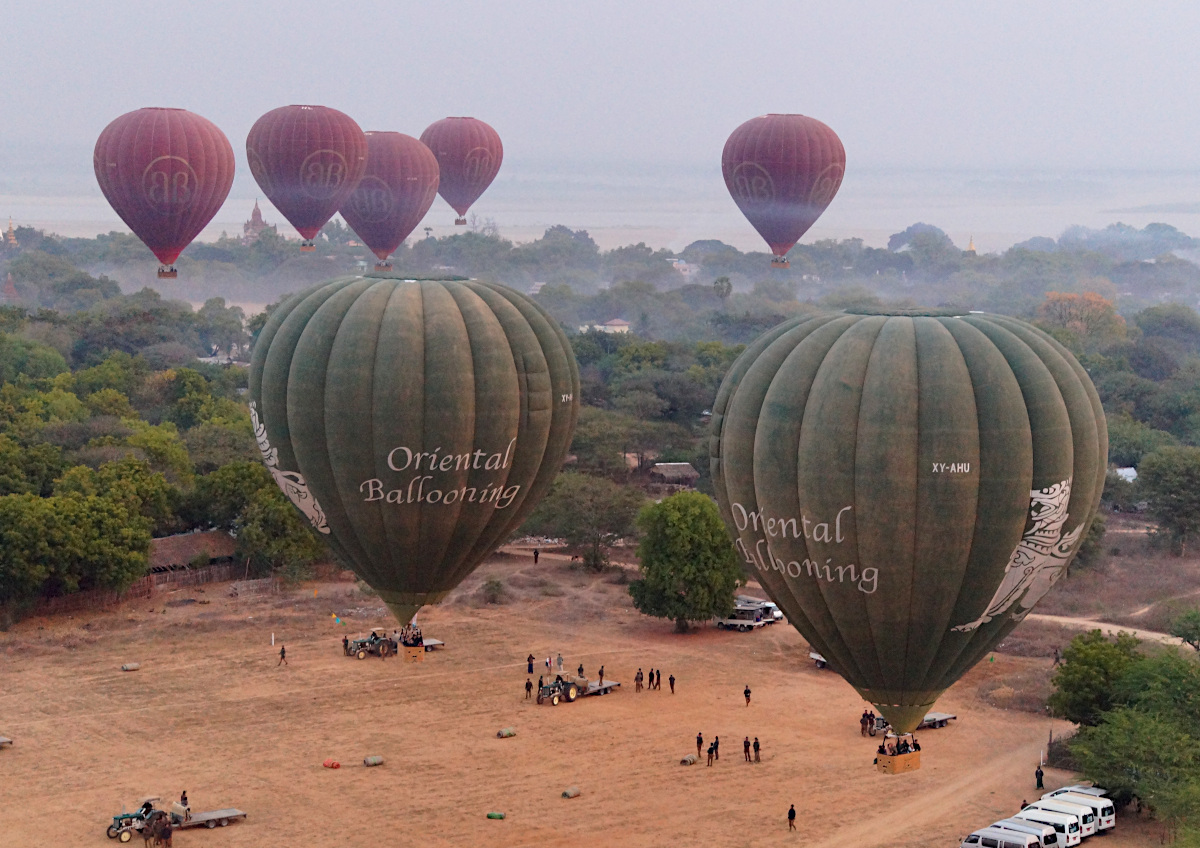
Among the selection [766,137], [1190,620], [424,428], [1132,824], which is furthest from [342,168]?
[1132,824]

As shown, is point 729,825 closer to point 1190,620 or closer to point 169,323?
point 1190,620

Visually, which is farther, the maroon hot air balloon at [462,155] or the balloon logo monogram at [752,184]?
the maroon hot air balloon at [462,155]

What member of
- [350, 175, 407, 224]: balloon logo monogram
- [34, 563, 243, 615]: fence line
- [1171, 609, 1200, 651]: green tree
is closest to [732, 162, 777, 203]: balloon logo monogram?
[350, 175, 407, 224]: balloon logo monogram

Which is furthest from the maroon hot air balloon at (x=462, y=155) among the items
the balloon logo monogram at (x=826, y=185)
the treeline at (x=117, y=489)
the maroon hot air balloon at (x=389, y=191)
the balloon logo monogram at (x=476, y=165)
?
the balloon logo monogram at (x=826, y=185)

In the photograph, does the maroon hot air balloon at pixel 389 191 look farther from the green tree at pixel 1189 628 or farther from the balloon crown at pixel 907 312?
the balloon crown at pixel 907 312

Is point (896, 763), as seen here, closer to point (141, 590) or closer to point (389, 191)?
point (141, 590)

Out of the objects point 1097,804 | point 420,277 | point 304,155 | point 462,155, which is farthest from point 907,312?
point 462,155
